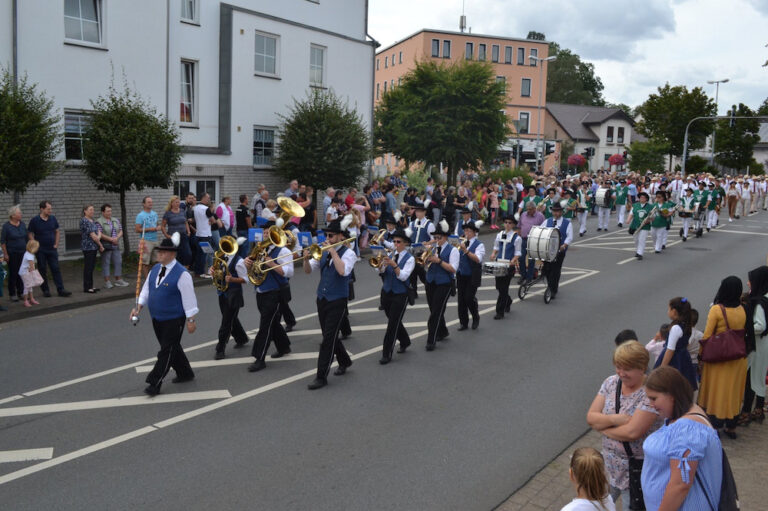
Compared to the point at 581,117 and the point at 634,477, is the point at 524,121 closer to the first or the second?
the point at 581,117

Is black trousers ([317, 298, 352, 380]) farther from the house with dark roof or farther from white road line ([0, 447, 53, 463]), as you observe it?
the house with dark roof

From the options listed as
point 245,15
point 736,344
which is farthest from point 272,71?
point 736,344

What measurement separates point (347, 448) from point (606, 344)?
566 cm

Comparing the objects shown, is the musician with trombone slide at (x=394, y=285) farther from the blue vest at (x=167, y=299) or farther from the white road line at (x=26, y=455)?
the white road line at (x=26, y=455)

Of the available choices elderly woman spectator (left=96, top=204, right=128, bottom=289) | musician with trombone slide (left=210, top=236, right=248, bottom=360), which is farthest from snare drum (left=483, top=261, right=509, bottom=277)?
elderly woman spectator (left=96, top=204, right=128, bottom=289)

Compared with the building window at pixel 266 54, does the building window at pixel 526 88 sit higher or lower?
higher

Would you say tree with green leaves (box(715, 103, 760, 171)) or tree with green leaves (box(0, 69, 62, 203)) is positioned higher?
tree with green leaves (box(715, 103, 760, 171))

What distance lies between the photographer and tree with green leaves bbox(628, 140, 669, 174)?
53.2 m

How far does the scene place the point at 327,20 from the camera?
87.4 feet

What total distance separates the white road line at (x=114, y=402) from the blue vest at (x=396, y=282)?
8.94 feet

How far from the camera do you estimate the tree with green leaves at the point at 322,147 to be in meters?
22.4

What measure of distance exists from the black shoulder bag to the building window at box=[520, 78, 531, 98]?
70479 millimetres

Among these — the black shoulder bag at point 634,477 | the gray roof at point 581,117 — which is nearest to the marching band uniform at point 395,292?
the black shoulder bag at point 634,477

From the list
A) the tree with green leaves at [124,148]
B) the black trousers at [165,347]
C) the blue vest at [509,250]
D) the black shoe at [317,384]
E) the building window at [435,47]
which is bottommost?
the black shoe at [317,384]
